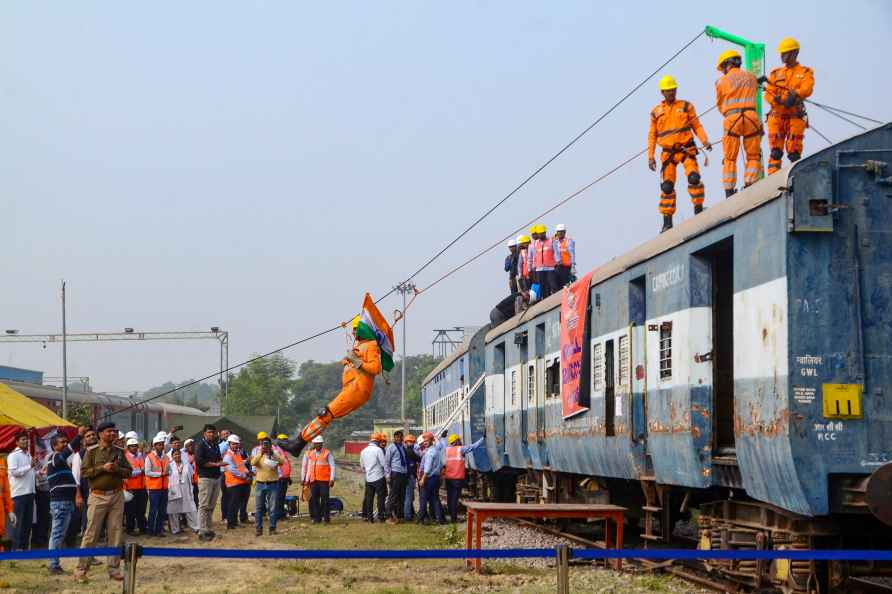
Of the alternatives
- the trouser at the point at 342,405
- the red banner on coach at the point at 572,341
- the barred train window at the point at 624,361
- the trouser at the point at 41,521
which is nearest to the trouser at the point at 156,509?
the trouser at the point at 41,521

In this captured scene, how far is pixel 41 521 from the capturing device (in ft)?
57.9

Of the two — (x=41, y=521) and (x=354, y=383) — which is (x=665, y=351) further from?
(x=354, y=383)

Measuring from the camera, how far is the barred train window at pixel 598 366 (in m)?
14.7

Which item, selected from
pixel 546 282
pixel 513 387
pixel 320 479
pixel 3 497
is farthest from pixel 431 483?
pixel 3 497

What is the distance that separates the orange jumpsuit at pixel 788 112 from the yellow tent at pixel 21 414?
11.6 meters

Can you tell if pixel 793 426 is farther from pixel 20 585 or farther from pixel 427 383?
pixel 427 383

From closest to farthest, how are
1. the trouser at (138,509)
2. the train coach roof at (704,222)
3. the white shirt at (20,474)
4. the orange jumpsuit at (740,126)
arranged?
the train coach roof at (704,222)
the orange jumpsuit at (740,126)
the white shirt at (20,474)
the trouser at (138,509)

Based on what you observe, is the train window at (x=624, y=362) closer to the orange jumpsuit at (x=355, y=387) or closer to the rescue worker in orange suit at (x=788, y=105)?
the rescue worker in orange suit at (x=788, y=105)

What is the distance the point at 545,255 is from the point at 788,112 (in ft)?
26.9

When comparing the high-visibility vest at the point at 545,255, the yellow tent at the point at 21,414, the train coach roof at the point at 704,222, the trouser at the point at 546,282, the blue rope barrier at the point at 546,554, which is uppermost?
the high-visibility vest at the point at 545,255

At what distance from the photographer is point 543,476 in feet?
62.7

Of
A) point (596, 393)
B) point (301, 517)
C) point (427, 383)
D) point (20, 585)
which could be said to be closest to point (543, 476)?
point (596, 393)

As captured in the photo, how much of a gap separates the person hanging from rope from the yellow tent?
4.41 meters

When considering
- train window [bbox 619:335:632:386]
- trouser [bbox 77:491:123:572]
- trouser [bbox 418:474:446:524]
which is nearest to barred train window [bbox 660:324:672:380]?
train window [bbox 619:335:632:386]
